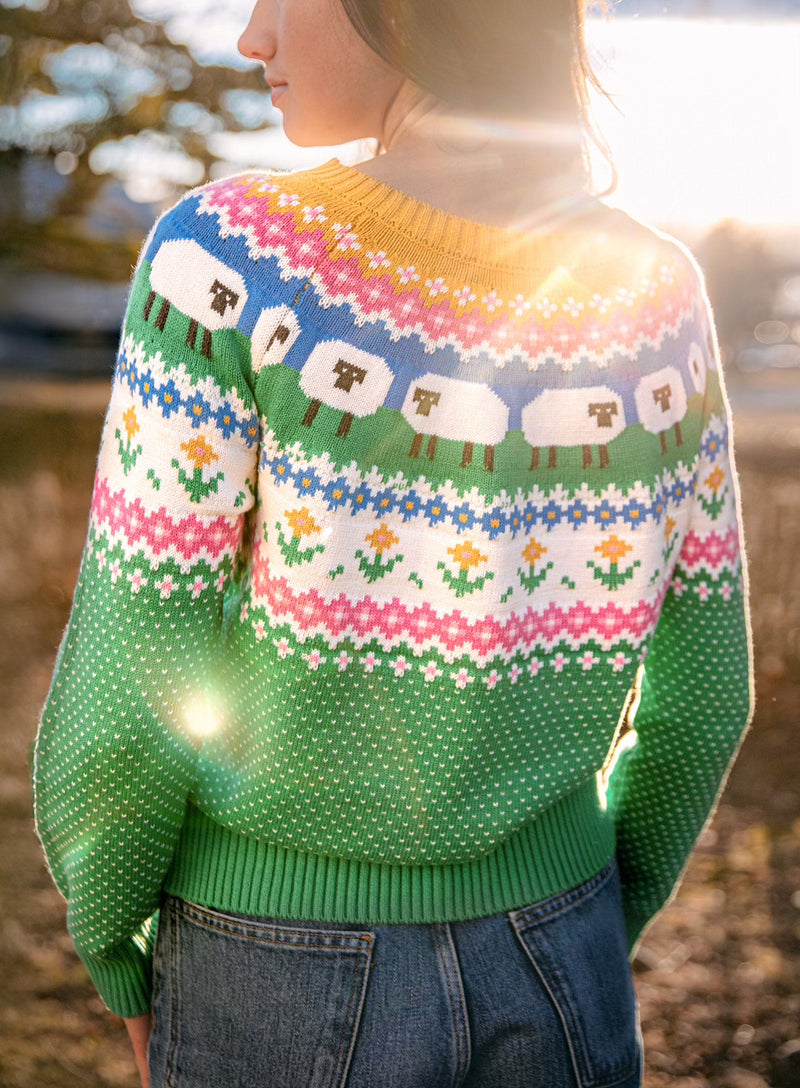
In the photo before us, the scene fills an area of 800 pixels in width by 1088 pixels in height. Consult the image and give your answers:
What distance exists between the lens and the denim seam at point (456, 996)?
3.72 ft

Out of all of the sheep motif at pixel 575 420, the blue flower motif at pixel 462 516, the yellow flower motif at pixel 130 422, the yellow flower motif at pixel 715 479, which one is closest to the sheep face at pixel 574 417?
the sheep motif at pixel 575 420

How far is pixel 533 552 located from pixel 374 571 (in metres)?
0.20

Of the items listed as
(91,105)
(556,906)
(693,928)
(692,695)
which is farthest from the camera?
(91,105)

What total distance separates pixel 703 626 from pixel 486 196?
67 centimetres

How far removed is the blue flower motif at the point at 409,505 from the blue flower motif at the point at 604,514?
231 mm

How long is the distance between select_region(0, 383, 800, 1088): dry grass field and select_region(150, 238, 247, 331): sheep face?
2378mm

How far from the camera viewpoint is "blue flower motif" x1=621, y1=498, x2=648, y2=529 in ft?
3.96

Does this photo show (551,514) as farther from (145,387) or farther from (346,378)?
(145,387)

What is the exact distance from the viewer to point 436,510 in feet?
3.67

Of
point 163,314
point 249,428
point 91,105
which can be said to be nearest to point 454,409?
point 249,428

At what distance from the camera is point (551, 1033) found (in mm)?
1186

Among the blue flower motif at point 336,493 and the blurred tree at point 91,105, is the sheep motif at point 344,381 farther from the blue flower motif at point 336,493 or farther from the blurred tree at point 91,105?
the blurred tree at point 91,105

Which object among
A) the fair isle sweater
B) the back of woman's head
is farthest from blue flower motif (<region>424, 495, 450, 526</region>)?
the back of woman's head

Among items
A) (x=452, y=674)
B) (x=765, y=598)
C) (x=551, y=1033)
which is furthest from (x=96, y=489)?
(x=765, y=598)
